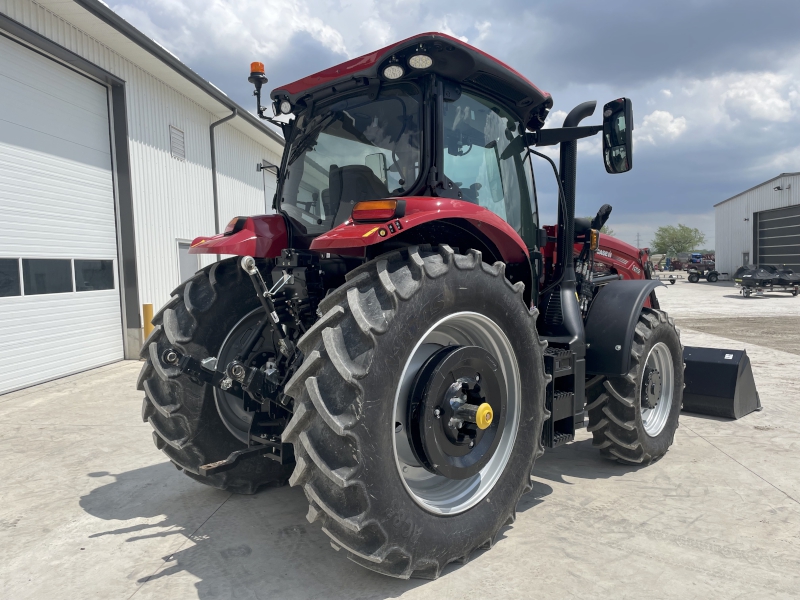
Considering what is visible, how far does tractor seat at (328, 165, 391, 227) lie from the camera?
300 cm

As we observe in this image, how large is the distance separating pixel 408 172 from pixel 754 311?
18255 millimetres

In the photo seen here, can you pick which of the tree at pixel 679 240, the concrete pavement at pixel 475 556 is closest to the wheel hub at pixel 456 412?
the concrete pavement at pixel 475 556

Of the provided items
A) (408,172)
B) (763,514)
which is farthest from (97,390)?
(763,514)

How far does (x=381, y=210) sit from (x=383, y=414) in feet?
2.90

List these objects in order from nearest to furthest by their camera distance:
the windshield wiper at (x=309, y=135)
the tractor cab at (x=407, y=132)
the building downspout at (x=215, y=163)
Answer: the tractor cab at (x=407, y=132) < the windshield wiper at (x=309, y=135) < the building downspout at (x=215, y=163)

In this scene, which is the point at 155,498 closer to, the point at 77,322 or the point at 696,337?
the point at 77,322

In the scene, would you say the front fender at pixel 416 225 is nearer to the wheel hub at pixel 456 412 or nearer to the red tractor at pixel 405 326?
the red tractor at pixel 405 326

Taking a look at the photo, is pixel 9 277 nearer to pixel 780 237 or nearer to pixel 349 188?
pixel 349 188

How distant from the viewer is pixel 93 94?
8.91 m

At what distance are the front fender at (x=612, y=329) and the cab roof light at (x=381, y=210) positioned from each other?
2.04m

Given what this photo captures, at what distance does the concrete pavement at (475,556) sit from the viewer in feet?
8.14

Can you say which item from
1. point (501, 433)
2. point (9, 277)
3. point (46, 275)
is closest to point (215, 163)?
point (46, 275)

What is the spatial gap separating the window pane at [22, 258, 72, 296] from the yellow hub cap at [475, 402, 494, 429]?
748 centimetres

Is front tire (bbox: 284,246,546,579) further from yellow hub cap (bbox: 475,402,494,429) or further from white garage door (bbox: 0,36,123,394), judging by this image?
white garage door (bbox: 0,36,123,394)
